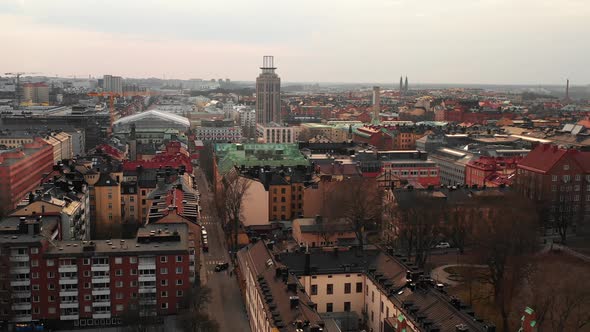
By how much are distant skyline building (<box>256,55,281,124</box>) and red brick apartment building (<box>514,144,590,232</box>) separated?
62682 millimetres

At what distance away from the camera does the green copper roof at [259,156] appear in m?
46.5

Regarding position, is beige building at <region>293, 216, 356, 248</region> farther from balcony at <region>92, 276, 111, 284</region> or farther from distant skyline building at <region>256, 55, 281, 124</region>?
distant skyline building at <region>256, 55, 281, 124</region>

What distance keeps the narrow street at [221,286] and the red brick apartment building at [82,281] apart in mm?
1951

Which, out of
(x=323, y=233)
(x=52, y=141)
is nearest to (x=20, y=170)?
(x=52, y=141)

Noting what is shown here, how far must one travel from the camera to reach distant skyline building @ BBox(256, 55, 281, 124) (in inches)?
3910

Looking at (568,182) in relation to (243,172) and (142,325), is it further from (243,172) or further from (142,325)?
(142,325)

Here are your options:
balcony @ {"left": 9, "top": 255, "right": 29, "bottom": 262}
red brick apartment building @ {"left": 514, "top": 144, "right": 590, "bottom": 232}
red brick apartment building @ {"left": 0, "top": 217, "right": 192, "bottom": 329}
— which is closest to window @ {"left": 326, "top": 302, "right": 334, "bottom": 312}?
red brick apartment building @ {"left": 0, "top": 217, "right": 192, "bottom": 329}

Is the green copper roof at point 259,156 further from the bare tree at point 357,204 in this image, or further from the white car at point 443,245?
the white car at point 443,245

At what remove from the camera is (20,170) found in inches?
1705

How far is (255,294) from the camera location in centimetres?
2162

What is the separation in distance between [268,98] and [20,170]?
58.9 meters

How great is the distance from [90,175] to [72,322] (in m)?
14.4

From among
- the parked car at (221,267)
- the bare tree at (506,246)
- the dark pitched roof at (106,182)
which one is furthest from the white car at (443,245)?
the dark pitched roof at (106,182)

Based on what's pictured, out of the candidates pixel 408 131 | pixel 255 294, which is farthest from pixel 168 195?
pixel 408 131
